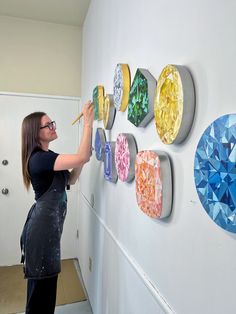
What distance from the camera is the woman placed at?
1549 millimetres

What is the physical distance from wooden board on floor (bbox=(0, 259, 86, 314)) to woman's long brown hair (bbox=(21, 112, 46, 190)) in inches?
45.7

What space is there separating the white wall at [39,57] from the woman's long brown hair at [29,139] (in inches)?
50.5

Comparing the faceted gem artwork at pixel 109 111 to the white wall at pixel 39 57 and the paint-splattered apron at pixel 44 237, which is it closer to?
the paint-splattered apron at pixel 44 237

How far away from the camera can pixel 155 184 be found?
0.89 m

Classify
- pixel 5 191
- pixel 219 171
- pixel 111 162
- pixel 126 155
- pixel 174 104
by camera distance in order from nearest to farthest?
1. pixel 219 171
2. pixel 174 104
3. pixel 126 155
4. pixel 111 162
5. pixel 5 191

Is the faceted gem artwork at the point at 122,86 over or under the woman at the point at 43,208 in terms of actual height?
over

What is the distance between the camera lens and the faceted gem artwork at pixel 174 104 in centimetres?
73

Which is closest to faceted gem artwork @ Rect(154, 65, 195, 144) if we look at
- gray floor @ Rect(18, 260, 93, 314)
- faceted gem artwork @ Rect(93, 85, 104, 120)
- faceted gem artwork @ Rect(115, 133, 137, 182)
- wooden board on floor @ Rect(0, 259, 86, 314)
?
faceted gem artwork @ Rect(115, 133, 137, 182)

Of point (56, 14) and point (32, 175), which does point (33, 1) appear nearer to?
point (56, 14)

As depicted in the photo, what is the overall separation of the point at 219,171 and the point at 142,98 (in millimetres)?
514

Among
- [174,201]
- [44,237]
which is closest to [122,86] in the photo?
[174,201]

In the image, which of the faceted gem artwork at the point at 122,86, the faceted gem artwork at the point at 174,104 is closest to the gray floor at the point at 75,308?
the faceted gem artwork at the point at 122,86

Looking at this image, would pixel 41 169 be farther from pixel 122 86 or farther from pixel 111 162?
pixel 122 86

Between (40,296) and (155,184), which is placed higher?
(155,184)
